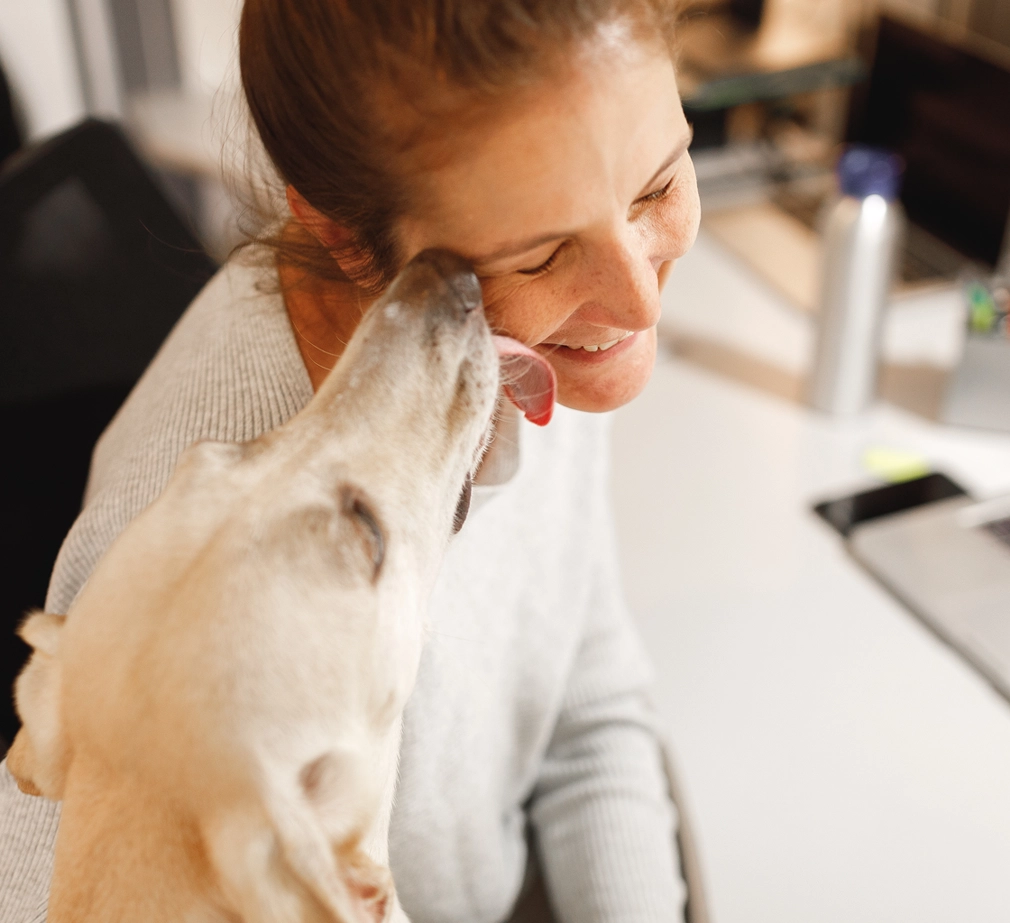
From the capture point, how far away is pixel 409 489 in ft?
1.96

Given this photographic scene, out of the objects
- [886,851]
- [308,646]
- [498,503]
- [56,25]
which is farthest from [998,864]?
[56,25]

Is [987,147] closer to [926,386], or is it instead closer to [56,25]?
[926,386]

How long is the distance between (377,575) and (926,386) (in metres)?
1.10

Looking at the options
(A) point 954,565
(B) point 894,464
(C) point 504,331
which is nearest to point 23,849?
(C) point 504,331

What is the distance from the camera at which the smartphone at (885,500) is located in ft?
3.79

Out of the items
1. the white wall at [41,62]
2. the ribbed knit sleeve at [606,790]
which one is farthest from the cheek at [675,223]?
the white wall at [41,62]

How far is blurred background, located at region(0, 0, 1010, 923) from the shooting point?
85 centimetres

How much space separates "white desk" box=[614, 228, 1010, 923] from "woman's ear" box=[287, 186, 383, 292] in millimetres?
567

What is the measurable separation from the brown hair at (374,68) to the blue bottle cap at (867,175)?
2.30 ft

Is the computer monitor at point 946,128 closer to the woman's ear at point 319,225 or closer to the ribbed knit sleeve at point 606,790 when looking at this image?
the ribbed knit sleeve at point 606,790

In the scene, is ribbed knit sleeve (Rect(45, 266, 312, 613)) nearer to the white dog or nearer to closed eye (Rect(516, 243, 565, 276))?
the white dog

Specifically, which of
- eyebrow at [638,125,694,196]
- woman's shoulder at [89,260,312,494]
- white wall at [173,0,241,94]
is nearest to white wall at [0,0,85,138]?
white wall at [173,0,241,94]

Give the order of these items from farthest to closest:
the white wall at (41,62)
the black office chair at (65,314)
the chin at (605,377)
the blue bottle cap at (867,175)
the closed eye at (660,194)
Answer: the white wall at (41,62) < the blue bottle cap at (867,175) < the black office chair at (65,314) < the chin at (605,377) < the closed eye at (660,194)

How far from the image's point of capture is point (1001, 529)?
1107 millimetres
